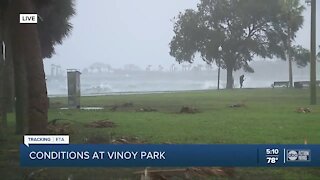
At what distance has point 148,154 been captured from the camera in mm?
5387

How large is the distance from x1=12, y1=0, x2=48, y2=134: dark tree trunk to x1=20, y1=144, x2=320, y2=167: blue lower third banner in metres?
1.25

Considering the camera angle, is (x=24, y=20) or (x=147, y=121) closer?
(x=24, y=20)

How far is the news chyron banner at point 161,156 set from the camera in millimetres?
5367

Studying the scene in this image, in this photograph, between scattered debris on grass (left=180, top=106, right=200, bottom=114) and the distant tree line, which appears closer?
the distant tree line

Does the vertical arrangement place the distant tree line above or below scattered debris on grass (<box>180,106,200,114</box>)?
above

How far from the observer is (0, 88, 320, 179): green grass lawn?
7203mm

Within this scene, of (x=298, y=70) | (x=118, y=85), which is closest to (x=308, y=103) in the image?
(x=298, y=70)

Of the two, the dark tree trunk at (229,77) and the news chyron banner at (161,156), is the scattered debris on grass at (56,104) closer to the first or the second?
the news chyron banner at (161,156)

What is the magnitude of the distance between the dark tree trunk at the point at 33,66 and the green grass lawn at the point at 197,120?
0.47 metres

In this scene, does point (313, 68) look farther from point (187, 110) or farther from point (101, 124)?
point (101, 124)

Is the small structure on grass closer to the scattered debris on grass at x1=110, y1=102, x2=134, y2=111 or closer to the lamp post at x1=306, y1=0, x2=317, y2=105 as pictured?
the scattered debris on grass at x1=110, y1=102, x2=134, y2=111

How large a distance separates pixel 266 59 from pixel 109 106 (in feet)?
9.50

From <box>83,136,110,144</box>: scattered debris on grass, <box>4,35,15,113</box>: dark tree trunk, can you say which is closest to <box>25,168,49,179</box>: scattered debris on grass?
<box>83,136,110,144</box>: scattered debris on grass

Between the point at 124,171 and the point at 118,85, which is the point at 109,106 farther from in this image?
the point at 124,171
